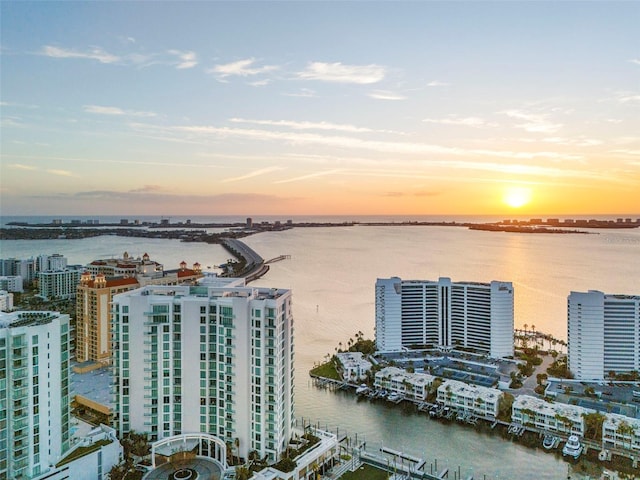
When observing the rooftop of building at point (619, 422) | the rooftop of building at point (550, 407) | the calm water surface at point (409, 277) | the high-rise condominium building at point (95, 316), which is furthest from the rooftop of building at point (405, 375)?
the high-rise condominium building at point (95, 316)

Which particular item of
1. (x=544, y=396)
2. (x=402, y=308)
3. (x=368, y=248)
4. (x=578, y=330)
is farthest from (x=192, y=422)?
(x=368, y=248)

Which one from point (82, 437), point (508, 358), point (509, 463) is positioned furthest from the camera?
point (508, 358)

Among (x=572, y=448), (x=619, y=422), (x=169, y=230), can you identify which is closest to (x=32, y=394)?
(x=572, y=448)

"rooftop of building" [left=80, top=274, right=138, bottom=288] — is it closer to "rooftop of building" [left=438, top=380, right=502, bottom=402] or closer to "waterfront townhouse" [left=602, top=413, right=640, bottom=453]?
"rooftop of building" [left=438, top=380, right=502, bottom=402]

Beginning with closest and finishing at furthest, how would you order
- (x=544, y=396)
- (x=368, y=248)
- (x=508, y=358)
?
1. (x=544, y=396)
2. (x=508, y=358)
3. (x=368, y=248)

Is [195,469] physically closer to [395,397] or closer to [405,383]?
[395,397]

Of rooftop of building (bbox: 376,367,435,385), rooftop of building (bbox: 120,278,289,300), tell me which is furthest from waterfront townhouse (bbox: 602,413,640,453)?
rooftop of building (bbox: 120,278,289,300)

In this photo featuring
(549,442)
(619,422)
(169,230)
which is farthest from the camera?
(169,230)

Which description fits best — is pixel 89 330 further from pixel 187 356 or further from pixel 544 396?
pixel 544 396
